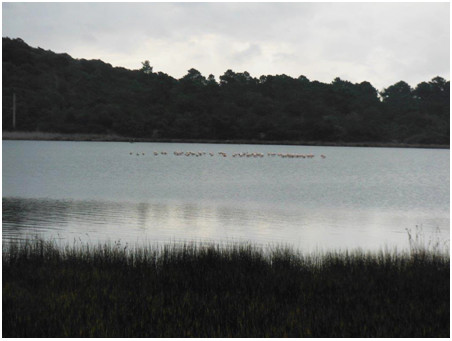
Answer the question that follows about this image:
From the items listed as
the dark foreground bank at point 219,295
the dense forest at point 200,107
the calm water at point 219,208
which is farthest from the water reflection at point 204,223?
the dense forest at point 200,107

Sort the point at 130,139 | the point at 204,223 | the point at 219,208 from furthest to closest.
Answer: the point at 130,139 < the point at 219,208 < the point at 204,223

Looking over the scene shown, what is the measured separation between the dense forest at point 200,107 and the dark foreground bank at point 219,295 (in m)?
83.6

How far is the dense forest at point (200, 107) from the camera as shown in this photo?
93.1 m

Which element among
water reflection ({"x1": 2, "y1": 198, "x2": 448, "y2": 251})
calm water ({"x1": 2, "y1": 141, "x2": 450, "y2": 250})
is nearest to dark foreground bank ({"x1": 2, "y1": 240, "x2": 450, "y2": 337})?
water reflection ({"x1": 2, "y1": 198, "x2": 448, "y2": 251})

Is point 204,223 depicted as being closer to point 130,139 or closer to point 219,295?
point 219,295

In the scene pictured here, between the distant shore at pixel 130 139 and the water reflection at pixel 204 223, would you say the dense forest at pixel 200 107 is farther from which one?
the water reflection at pixel 204 223

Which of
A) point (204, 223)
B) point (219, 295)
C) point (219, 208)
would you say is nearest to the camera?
point (219, 295)

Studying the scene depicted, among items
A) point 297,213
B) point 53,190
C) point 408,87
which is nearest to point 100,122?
point 408,87

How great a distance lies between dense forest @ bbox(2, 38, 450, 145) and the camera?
93125 mm

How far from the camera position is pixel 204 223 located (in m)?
17.1

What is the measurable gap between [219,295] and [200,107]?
296 ft

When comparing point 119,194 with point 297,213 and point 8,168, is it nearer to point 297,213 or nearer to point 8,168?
point 297,213

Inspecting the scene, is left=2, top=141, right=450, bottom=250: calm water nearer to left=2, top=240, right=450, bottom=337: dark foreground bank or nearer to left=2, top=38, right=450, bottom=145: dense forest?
left=2, top=240, right=450, bottom=337: dark foreground bank

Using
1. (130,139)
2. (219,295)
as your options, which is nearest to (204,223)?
(219,295)
